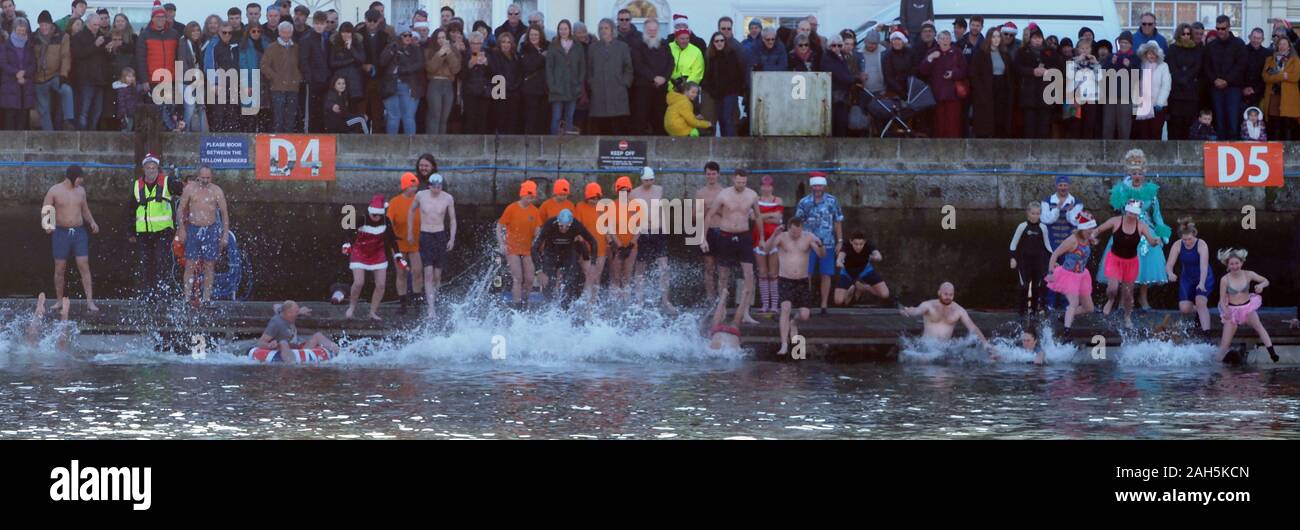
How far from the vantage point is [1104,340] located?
70.5 feet

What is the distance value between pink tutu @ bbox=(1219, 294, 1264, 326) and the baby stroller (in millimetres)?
5053

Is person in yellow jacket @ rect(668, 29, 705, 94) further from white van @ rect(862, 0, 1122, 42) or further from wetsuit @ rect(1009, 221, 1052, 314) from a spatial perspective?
wetsuit @ rect(1009, 221, 1052, 314)

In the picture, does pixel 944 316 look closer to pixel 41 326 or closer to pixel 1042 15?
pixel 1042 15

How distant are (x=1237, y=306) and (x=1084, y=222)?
2088 millimetres

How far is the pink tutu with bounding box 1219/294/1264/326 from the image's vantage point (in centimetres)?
2142

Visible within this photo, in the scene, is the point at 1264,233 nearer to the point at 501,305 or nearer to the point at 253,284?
the point at 501,305

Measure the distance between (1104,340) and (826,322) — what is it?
331 centimetres

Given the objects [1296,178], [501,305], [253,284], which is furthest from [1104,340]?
[253,284]

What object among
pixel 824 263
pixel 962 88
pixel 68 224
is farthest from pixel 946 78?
pixel 68 224

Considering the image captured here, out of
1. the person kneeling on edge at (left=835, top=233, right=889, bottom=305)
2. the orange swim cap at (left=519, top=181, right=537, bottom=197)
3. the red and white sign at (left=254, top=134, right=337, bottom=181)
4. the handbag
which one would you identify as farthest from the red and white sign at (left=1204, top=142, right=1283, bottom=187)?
the red and white sign at (left=254, top=134, right=337, bottom=181)

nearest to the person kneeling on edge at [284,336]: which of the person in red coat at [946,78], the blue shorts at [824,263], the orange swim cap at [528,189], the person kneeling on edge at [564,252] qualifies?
the person kneeling on edge at [564,252]

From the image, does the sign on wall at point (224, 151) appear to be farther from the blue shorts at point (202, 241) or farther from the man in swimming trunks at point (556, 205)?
the man in swimming trunks at point (556, 205)
